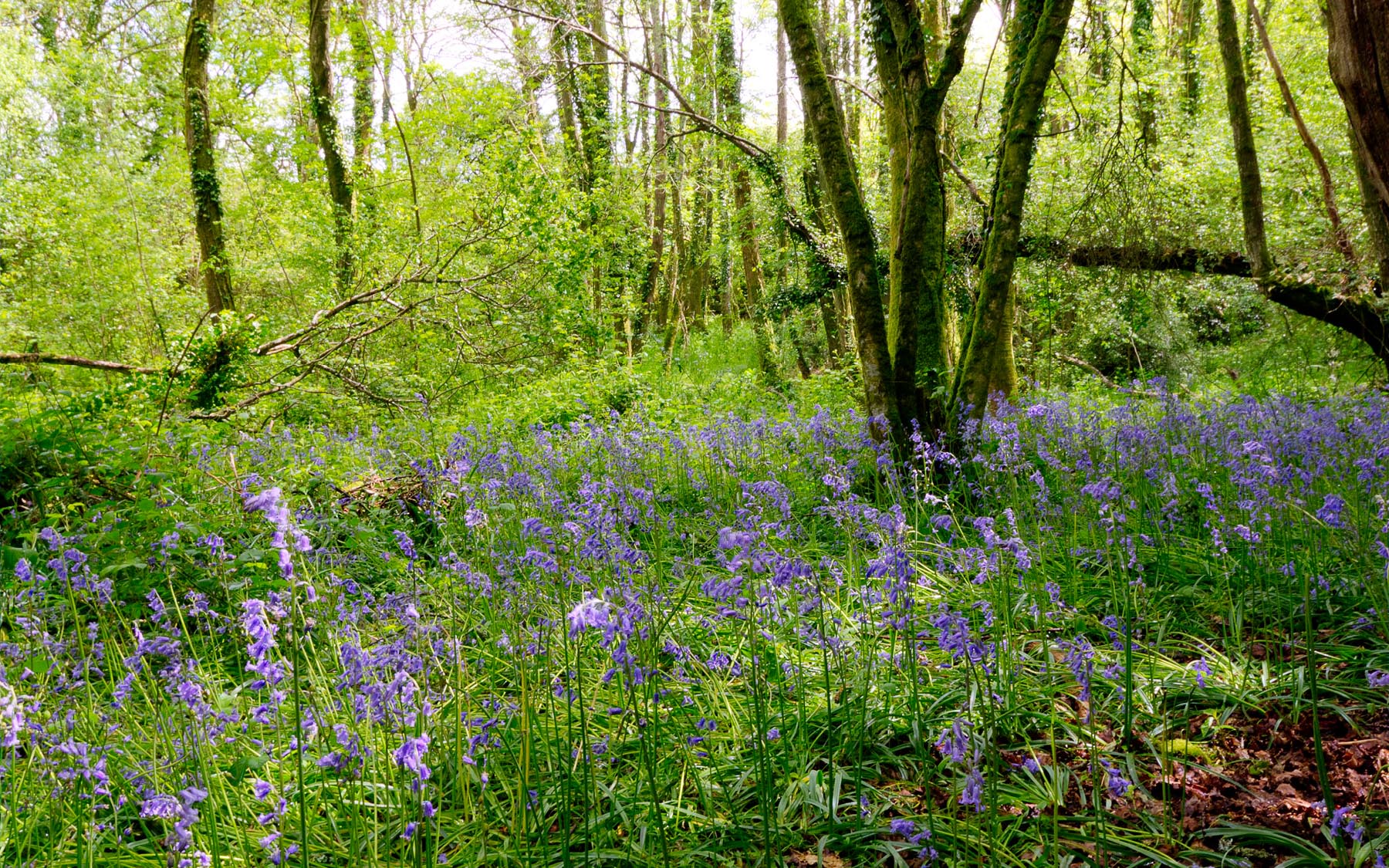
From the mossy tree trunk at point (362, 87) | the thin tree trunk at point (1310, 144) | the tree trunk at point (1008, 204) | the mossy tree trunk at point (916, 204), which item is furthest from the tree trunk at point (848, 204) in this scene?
the mossy tree trunk at point (362, 87)

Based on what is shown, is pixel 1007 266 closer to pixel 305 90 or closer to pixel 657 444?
pixel 657 444

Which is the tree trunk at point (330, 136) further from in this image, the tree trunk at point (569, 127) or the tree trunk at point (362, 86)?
the tree trunk at point (569, 127)

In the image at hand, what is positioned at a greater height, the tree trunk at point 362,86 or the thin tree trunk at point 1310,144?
the tree trunk at point 362,86

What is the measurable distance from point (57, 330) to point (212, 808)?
21954 millimetres

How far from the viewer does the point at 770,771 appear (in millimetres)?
1989

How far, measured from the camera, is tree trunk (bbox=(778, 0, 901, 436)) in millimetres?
5727

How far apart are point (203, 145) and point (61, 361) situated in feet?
22.5

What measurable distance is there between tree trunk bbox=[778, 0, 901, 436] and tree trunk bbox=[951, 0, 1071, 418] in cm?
59

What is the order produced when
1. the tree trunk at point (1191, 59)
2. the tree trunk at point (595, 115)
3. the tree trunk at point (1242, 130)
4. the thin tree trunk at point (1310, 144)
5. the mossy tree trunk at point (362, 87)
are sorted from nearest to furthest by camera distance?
the thin tree trunk at point (1310, 144) < the tree trunk at point (1242, 130) < the mossy tree trunk at point (362, 87) < the tree trunk at point (595, 115) < the tree trunk at point (1191, 59)

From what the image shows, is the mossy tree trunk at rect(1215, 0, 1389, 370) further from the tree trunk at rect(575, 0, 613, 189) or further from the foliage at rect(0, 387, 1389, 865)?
the tree trunk at rect(575, 0, 613, 189)

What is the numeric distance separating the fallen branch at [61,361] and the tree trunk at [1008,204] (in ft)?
22.6

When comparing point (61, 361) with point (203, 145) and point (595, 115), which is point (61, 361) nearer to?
point (203, 145)

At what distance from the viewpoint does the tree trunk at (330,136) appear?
12.4 m

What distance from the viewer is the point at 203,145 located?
11.9 m
